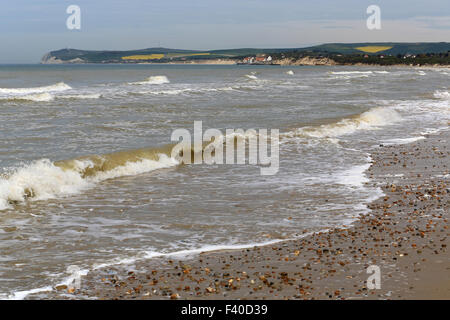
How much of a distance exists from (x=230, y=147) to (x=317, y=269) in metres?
10.6

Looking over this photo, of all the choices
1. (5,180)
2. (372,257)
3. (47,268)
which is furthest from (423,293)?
(5,180)

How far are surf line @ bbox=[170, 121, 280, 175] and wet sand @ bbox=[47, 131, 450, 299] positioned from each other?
5.01 metres

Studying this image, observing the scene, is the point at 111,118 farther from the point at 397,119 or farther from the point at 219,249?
the point at 219,249

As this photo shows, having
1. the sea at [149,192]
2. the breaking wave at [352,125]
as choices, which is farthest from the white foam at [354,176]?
the breaking wave at [352,125]

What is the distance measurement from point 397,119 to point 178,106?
11.7m

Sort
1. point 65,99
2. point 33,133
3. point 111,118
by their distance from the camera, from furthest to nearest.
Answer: point 65,99, point 111,118, point 33,133

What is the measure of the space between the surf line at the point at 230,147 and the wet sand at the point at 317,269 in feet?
16.4

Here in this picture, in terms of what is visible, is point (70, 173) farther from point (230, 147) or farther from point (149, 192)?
point (230, 147)

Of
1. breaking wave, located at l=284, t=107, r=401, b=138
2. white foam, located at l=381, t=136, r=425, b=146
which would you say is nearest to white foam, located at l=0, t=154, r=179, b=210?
breaking wave, located at l=284, t=107, r=401, b=138

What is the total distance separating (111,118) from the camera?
2392 cm

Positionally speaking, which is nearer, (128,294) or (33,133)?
(128,294)

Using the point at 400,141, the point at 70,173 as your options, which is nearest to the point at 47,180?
the point at 70,173

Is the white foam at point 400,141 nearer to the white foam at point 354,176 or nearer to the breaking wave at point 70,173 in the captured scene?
the white foam at point 354,176

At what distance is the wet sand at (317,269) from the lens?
573cm
